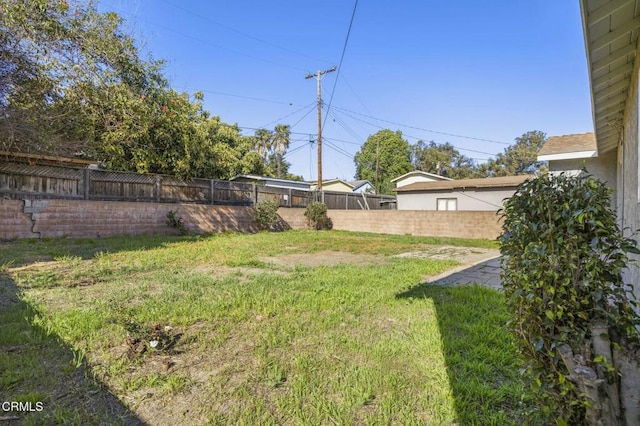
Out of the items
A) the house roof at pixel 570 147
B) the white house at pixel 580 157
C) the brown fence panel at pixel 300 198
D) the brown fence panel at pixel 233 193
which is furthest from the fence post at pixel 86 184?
the house roof at pixel 570 147

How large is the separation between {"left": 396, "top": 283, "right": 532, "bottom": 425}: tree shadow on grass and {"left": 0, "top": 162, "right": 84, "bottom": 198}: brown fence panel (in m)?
9.55

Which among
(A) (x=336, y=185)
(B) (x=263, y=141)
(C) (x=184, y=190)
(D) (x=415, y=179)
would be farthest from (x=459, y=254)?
(B) (x=263, y=141)

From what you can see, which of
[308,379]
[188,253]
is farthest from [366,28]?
[308,379]

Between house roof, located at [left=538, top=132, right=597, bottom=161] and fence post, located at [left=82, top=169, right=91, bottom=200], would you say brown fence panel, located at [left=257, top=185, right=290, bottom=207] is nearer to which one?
fence post, located at [left=82, top=169, right=91, bottom=200]

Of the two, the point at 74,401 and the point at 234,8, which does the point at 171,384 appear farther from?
the point at 234,8

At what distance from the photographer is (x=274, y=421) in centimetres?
172

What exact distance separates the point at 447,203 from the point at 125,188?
14.3 m

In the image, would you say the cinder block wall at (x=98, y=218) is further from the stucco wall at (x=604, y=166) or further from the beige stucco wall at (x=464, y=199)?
the stucco wall at (x=604, y=166)

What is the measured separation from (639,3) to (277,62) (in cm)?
1541

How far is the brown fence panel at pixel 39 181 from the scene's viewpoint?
8125mm

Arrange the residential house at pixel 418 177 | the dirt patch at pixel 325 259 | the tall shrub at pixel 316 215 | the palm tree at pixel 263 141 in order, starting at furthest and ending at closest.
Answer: the palm tree at pixel 263 141 → the residential house at pixel 418 177 → the tall shrub at pixel 316 215 → the dirt patch at pixel 325 259

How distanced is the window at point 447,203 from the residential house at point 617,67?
12134 mm

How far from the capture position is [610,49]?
2857mm

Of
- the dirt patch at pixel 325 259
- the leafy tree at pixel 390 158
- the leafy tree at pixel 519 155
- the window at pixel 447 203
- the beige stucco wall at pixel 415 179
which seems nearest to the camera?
the dirt patch at pixel 325 259
